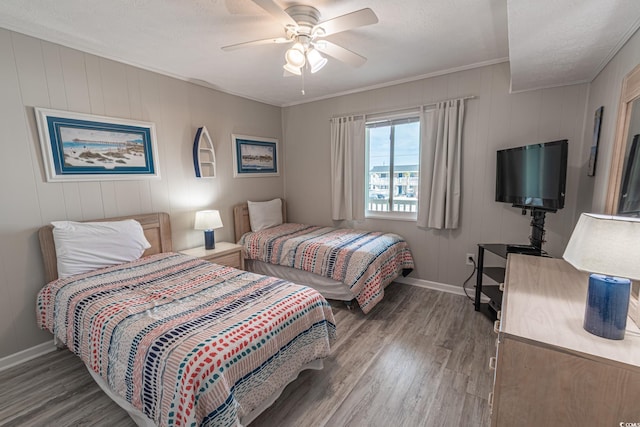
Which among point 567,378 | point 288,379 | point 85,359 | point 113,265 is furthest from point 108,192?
point 567,378

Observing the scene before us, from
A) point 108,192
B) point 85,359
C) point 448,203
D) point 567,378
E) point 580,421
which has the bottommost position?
point 85,359

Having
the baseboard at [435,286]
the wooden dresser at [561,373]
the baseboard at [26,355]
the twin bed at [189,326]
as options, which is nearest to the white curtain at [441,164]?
the baseboard at [435,286]

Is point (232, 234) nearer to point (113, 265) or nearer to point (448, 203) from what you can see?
point (113, 265)

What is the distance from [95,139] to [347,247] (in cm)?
256

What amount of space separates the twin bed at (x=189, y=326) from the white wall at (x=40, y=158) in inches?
6.3

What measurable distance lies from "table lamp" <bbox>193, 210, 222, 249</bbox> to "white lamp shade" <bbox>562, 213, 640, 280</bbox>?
3.06 m

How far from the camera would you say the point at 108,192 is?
2.60m

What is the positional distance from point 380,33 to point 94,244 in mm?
2887

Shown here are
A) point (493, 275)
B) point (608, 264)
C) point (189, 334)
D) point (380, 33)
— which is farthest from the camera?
point (493, 275)

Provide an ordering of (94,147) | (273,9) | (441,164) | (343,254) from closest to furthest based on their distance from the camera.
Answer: (273,9)
(94,147)
(343,254)
(441,164)

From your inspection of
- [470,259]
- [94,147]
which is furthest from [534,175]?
[94,147]

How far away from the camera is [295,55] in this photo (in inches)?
75.0

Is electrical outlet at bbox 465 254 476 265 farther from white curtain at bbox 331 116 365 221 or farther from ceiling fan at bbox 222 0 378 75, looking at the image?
ceiling fan at bbox 222 0 378 75

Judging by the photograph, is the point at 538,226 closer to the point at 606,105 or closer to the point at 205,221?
the point at 606,105
